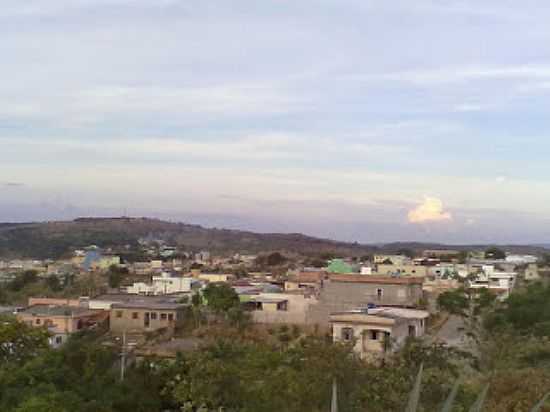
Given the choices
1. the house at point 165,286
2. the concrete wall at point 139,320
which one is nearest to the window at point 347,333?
the concrete wall at point 139,320

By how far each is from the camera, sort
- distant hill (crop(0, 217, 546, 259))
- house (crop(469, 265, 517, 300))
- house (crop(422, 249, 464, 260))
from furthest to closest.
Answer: distant hill (crop(0, 217, 546, 259)) < house (crop(422, 249, 464, 260)) < house (crop(469, 265, 517, 300))

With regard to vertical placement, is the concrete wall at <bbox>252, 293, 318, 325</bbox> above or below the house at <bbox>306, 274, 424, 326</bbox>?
below

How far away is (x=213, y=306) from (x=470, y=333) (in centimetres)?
1006

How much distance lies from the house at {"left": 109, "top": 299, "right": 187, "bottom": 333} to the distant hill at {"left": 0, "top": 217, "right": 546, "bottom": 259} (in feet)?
171

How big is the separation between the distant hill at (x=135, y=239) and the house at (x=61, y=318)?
52456mm

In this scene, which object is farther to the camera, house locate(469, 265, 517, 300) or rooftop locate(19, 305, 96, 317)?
house locate(469, 265, 517, 300)

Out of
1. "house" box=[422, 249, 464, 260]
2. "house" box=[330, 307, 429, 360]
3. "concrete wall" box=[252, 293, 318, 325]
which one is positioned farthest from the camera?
"house" box=[422, 249, 464, 260]

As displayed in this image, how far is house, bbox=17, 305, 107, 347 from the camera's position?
27312 mm

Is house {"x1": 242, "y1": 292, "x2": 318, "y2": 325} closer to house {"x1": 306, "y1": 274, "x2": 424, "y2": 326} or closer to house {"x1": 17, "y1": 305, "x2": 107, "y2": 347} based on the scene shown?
house {"x1": 306, "y1": 274, "x2": 424, "y2": 326}

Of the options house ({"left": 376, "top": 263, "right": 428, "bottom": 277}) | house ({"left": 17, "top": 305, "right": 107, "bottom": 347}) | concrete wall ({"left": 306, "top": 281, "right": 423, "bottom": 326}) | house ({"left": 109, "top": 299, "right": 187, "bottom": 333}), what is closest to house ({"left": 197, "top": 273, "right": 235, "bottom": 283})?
house ({"left": 376, "top": 263, "right": 428, "bottom": 277})

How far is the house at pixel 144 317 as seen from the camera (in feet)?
95.0

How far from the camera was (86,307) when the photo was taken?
31.5 meters

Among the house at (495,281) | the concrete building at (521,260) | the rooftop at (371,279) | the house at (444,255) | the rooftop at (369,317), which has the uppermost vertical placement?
the house at (444,255)

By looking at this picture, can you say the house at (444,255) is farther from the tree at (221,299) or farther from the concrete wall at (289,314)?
the tree at (221,299)
